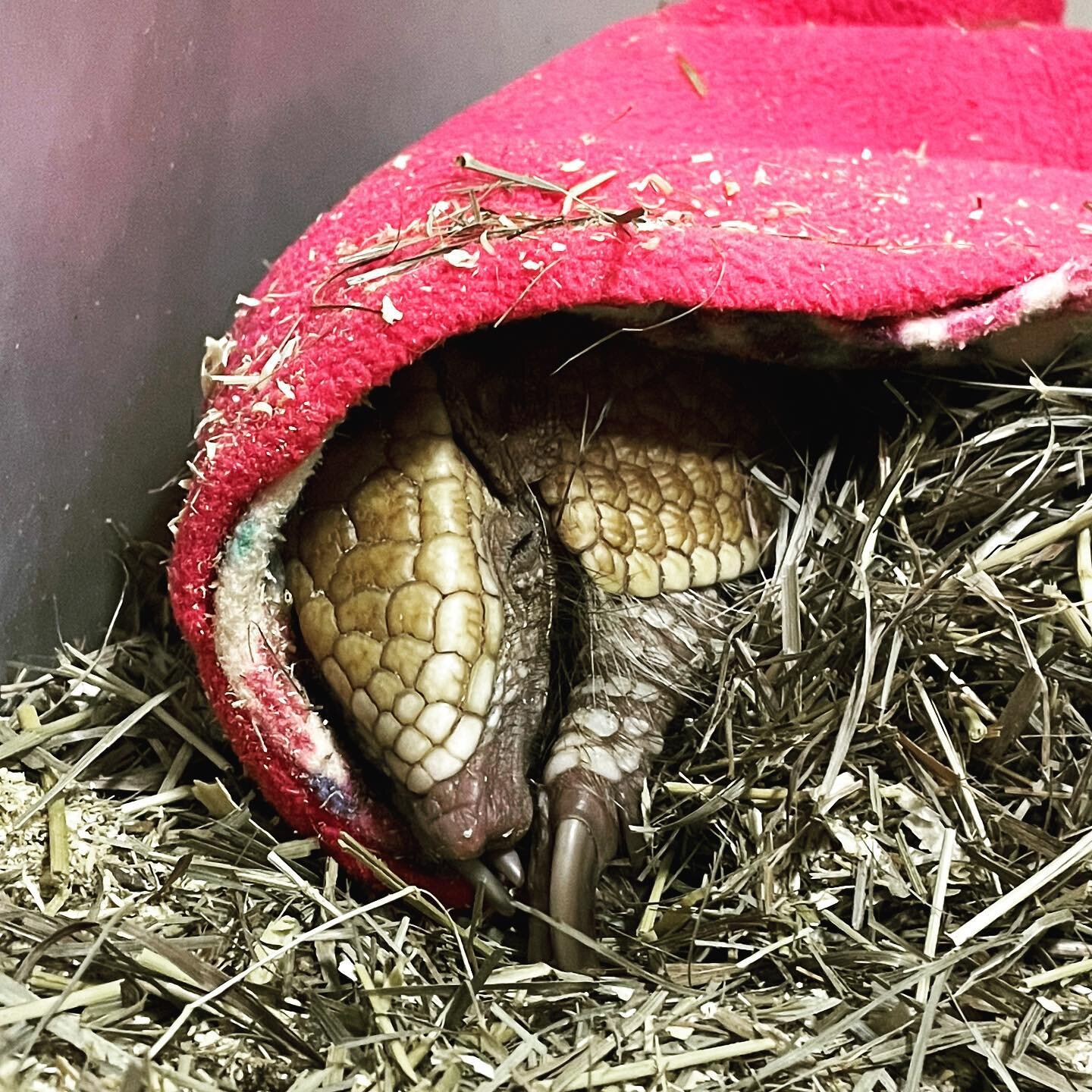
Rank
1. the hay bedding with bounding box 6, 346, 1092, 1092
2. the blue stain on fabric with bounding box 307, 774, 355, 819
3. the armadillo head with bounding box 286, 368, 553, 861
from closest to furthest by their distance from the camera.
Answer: the hay bedding with bounding box 6, 346, 1092, 1092
the armadillo head with bounding box 286, 368, 553, 861
the blue stain on fabric with bounding box 307, 774, 355, 819

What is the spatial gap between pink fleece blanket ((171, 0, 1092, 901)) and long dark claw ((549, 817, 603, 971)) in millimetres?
147

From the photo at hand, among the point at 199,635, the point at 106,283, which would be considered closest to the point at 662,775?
the point at 199,635

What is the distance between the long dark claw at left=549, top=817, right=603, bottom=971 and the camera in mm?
993

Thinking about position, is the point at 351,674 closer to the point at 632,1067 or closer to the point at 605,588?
the point at 605,588

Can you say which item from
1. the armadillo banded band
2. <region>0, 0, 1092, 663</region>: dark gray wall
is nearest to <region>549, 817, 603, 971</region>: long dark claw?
the armadillo banded band

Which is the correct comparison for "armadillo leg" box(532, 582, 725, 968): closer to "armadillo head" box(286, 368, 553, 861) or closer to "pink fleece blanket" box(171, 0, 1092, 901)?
"armadillo head" box(286, 368, 553, 861)

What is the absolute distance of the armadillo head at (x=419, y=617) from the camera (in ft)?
3.17

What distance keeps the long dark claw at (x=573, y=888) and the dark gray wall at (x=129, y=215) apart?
661 mm

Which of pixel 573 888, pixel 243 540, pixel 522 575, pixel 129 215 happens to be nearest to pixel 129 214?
pixel 129 215

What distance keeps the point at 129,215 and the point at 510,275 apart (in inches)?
23.5

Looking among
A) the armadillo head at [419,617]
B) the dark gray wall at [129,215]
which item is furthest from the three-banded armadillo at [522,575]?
the dark gray wall at [129,215]

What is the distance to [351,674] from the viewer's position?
3.25 feet

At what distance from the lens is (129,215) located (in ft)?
4.15

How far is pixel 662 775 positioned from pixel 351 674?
1.18 ft
